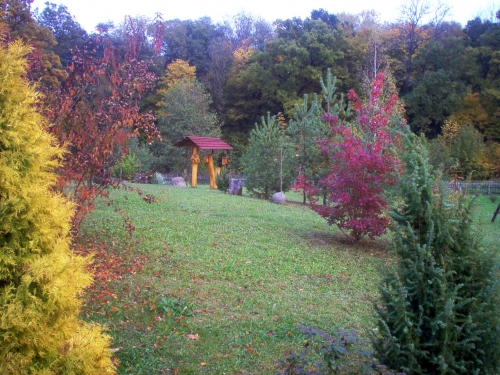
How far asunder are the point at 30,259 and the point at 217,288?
3876mm

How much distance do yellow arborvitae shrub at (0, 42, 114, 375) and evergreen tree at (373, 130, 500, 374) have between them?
2.19 m

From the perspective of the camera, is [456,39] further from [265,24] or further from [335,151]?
[335,151]

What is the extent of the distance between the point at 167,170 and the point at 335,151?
25303 millimetres

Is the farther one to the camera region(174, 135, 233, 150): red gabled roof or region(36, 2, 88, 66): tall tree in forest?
region(36, 2, 88, 66): tall tree in forest

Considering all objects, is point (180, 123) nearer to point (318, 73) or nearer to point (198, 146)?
point (198, 146)

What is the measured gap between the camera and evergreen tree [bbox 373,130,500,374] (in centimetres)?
334

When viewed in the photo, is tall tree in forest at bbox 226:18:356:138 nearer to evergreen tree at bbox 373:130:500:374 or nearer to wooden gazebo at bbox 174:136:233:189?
wooden gazebo at bbox 174:136:233:189

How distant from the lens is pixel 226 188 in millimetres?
21062

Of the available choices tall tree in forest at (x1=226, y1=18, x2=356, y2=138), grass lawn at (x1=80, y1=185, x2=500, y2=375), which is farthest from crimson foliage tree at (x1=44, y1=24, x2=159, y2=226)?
tall tree in forest at (x1=226, y1=18, x2=356, y2=138)

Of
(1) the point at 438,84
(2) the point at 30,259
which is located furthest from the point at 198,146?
(1) the point at 438,84

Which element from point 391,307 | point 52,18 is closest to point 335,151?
point 391,307

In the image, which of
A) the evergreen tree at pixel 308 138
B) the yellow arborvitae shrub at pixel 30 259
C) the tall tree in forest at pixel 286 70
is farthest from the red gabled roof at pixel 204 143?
the yellow arborvitae shrub at pixel 30 259

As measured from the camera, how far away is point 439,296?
11.1ft

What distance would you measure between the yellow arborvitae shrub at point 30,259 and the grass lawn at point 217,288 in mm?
1469
